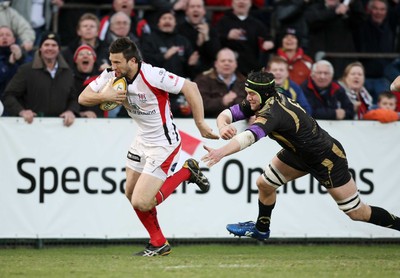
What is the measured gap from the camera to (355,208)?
35.4 ft

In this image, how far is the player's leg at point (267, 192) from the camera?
36.1 feet

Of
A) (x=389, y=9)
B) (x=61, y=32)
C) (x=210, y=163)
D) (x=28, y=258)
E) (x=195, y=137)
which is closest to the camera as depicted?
(x=210, y=163)

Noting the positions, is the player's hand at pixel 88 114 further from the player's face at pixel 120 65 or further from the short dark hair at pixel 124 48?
the short dark hair at pixel 124 48

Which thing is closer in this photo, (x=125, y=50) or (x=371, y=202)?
(x=125, y=50)

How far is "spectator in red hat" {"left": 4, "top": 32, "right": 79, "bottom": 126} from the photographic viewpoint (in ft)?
43.2

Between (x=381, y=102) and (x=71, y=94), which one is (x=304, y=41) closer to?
(x=381, y=102)

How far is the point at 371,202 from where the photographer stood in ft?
44.7

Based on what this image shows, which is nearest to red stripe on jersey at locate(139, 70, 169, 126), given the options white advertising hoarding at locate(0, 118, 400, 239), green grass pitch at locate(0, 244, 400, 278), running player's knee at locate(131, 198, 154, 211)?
running player's knee at locate(131, 198, 154, 211)

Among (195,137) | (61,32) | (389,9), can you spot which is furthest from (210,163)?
(389,9)

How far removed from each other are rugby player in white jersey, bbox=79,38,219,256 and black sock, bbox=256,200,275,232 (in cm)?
89

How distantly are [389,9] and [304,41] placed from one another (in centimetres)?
229

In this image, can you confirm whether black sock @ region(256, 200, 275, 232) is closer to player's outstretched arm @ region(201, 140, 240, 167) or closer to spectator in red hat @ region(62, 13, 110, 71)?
player's outstretched arm @ region(201, 140, 240, 167)

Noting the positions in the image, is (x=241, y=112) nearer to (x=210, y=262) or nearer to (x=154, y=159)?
(x=154, y=159)

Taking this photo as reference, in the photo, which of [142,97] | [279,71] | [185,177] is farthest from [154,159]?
[279,71]
